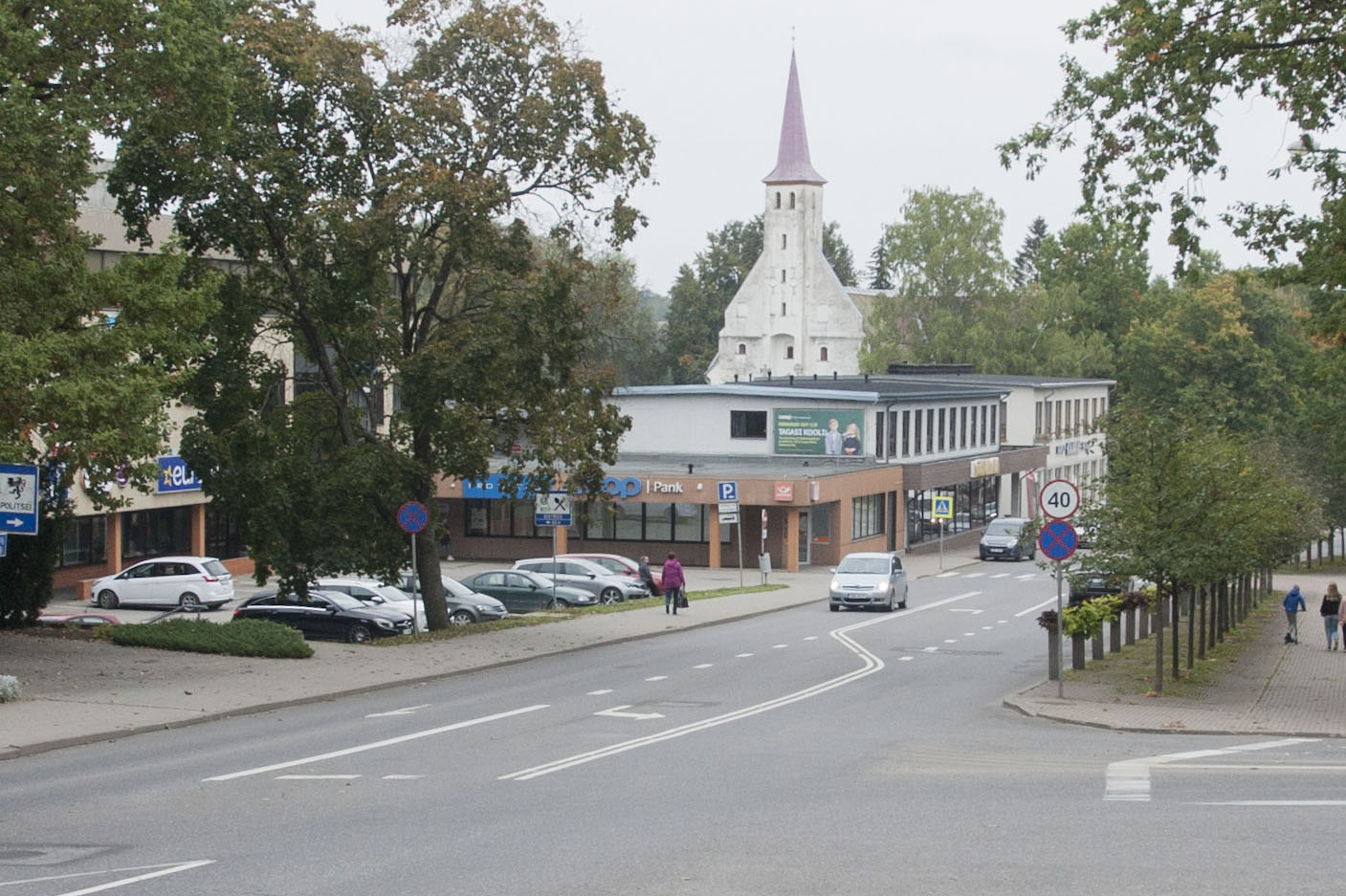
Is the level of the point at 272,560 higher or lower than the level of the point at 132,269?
lower

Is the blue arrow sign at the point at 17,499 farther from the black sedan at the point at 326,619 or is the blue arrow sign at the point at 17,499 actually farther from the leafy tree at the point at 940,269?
the leafy tree at the point at 940,269

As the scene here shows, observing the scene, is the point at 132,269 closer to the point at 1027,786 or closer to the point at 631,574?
the point at 1027,786

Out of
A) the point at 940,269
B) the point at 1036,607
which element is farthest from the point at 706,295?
the point at 1036,607

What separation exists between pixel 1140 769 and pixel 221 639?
15746 millimetres

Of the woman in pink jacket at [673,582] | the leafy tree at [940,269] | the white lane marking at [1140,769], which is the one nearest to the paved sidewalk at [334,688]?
the white lane marking at [1140,769]

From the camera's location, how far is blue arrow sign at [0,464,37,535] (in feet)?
63.4

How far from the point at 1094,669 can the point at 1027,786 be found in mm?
13243

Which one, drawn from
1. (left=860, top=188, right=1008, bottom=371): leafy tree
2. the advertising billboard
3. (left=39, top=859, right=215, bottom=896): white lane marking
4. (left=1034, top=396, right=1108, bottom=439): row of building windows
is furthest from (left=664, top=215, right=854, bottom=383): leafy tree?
(left=39, top=859, right=215, bottom=896): white lane marking

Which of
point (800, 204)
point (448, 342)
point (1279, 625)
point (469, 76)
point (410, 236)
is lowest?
point (1279, 625)

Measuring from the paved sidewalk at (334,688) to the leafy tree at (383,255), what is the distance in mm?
3091

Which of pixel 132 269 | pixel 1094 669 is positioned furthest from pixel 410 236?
pixel 1094 669

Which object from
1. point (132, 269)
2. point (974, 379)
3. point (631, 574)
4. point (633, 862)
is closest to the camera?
Answer: point (633, 862)

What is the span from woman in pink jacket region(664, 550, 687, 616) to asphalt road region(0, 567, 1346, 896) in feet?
46.4

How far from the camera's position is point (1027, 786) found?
558 inches
